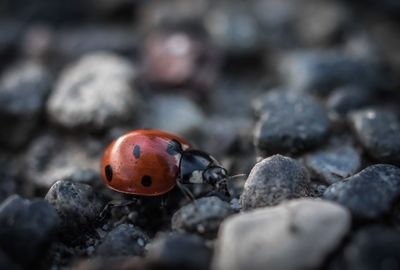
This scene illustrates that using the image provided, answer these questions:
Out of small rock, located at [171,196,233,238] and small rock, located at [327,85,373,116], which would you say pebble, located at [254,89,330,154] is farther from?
small rock, located at [171,196,233,238]

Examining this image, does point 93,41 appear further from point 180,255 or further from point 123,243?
point 180,255

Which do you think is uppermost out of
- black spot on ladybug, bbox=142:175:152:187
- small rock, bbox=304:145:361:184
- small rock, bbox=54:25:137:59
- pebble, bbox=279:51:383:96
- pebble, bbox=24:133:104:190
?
small rock, bbox=54:25:137:59

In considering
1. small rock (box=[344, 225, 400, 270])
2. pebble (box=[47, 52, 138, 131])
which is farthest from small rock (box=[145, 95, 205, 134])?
small rock (box=[344, 225, 400, 270])

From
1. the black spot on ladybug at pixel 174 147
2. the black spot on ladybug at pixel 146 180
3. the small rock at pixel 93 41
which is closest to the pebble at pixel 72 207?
the black spot on ladybug at pixel 146 180

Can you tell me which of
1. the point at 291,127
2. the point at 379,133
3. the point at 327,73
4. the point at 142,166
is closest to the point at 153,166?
the point at 142,166

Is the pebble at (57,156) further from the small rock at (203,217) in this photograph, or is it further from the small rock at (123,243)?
the small rock at (203,217)
